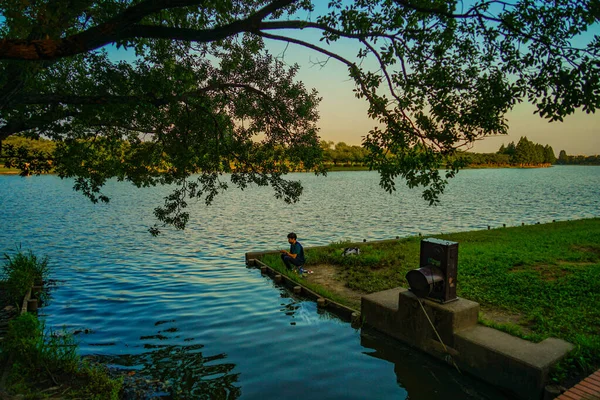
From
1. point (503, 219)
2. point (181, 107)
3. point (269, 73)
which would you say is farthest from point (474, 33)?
point (503, 219)

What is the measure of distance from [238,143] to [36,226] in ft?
84.4

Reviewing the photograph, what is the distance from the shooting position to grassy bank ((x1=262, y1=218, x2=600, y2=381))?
8016 millimetres

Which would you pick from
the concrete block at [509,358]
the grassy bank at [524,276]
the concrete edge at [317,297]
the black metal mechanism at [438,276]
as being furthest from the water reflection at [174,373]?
the grassy bank at [524,276]

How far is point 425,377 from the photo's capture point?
7.29 meters

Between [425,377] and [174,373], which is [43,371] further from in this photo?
[425,377]

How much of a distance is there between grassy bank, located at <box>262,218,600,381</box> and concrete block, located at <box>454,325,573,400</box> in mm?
316

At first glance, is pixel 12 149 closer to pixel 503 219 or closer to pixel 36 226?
pixel 36 226

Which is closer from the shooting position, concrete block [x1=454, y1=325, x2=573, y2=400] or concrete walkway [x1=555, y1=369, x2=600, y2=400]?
concrete walkway [x1=555, y1=369, x2=600, y2=400]

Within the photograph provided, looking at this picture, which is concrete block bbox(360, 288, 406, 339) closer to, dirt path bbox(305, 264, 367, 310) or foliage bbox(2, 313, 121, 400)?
dirt path bbox(305, 264, 367, 310)

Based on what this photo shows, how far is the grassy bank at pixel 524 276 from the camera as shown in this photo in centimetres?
802

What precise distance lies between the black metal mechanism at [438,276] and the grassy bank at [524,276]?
1233mm

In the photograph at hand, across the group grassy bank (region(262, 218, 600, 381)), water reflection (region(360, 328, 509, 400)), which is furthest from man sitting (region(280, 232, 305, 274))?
water reflection (region(360, 328, 509, 400))

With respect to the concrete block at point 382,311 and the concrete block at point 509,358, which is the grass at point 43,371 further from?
the concrete block at point 509,358

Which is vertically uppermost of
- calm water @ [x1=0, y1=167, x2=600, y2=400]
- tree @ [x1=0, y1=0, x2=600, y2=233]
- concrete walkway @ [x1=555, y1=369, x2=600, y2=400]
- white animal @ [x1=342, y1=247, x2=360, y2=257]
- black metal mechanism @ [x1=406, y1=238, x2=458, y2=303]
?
tree @ [x1=0, y1=0, x2=600, y2=233]
